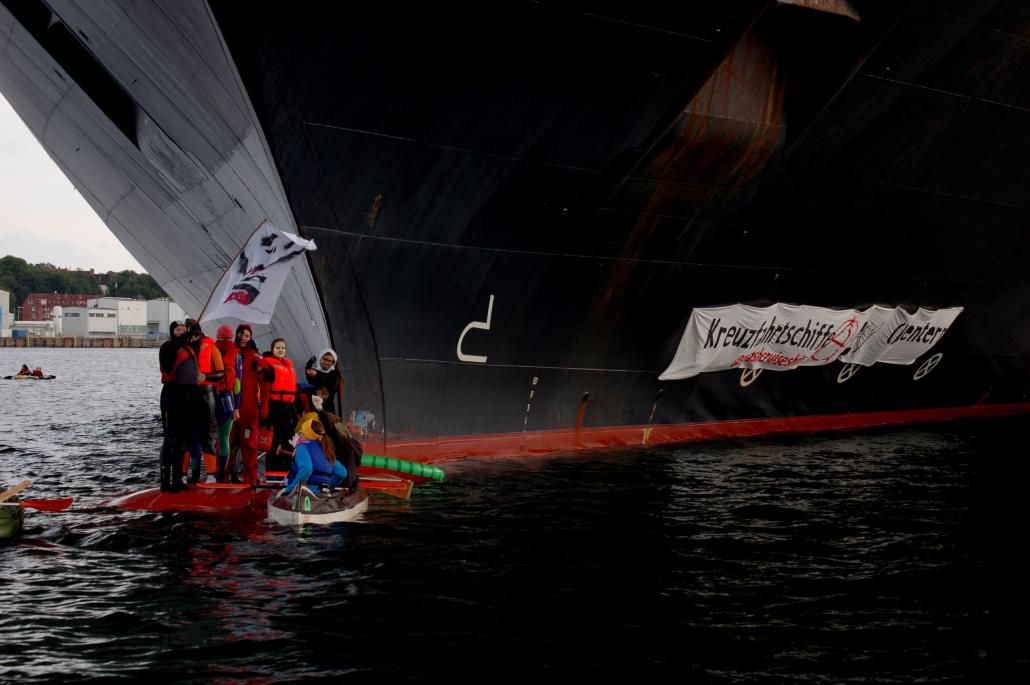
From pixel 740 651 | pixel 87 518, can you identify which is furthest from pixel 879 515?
pixel 87 518

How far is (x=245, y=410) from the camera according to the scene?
1313 cm

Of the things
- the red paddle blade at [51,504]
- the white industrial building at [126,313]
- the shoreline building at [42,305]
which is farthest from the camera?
the shoreline building at [42,305]

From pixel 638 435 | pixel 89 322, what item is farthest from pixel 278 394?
pixel 89 322

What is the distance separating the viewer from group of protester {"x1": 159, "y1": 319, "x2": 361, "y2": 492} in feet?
38.4

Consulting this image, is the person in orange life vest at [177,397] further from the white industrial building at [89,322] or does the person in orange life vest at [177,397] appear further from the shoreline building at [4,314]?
the shoreline building at [4,314]

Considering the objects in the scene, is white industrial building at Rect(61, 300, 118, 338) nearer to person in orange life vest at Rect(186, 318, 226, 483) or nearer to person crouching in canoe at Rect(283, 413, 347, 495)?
person in orange life vest at Rect(186, 318, 226, 483)

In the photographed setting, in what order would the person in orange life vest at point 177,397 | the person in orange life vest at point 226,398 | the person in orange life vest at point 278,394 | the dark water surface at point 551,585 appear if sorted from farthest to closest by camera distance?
the person in orange life vest at point 226,398 → the person in orange life vest at point 278,394 → the person in orange life vest at point 177,397 → the dark water surface at point 551,585

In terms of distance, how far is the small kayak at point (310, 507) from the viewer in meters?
11.4

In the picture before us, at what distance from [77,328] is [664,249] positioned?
168 meters

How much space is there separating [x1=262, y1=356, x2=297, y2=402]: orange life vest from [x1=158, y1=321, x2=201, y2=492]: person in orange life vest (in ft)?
3.09

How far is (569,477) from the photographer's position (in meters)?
14.8

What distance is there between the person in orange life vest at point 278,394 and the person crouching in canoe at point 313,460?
142 cm

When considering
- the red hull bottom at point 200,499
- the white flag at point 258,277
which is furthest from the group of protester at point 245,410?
the white flag at point 258,277

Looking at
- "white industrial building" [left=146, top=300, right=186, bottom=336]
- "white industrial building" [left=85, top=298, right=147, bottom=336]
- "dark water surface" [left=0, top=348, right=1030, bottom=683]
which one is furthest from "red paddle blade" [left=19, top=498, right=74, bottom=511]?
"white industrial building" [left=146, top=300, right=186, bottom=336]
